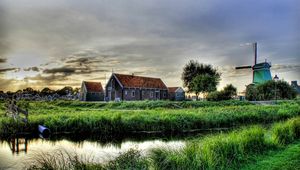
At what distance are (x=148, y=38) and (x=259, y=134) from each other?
52.2ft

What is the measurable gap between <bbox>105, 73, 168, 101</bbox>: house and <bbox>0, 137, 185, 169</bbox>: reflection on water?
103 ft

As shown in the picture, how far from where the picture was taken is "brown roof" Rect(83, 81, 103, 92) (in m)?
52.1

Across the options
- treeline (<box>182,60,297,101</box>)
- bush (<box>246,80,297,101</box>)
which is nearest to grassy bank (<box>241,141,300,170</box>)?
treeline (<box>182,60,297,101</box>)

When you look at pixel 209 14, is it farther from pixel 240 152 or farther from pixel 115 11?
pixel 240 152

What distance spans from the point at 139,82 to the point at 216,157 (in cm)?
4168

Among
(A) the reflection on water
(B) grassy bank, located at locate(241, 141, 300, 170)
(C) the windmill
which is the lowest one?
(A) the reflection on water

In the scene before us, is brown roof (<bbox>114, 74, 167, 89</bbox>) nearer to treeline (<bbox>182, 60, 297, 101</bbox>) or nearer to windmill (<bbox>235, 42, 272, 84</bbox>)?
treeline (<bbox>182, 60, 297, 101</bbox>)

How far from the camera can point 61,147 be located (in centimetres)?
1288

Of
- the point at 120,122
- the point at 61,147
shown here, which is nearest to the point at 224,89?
the point at 120,122

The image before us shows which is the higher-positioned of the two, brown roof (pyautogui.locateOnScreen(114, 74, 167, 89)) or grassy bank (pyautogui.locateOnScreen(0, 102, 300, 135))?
brown roof (pyautogui.locateOnScreen(114, 74, 167, 89))

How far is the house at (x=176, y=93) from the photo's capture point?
193ft

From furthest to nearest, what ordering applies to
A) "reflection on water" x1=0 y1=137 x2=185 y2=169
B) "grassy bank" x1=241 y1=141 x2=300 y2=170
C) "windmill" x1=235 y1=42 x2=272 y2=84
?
"windmill" x1=235 y1=42 x2=272 y2=84 < "reflection on water" x1=0 y1=137 x2=185 y2=169 < "grassy bank" x1=241 y1=141 x2=300 y2=170

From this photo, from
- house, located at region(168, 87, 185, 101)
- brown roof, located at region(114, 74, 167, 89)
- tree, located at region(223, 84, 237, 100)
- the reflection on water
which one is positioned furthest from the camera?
house, located at region(168, 87, 185, 101)

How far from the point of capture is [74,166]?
6.60 meters
